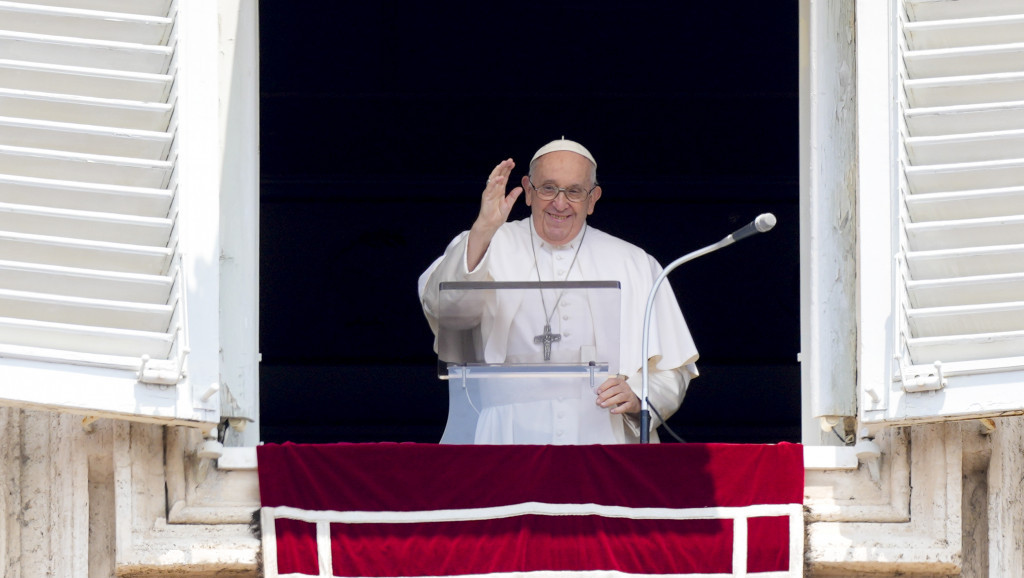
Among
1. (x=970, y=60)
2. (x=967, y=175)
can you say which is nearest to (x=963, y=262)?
(x=967, y=175)

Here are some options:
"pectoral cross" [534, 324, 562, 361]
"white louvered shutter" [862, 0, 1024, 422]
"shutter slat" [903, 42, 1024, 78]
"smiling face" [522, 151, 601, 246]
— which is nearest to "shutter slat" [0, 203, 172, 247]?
"pectoral cross" [534, 324, 562, 361]

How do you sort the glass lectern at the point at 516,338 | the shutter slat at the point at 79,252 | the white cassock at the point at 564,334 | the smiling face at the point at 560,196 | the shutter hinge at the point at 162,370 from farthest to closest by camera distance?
1. the smiling face at the point at 560,196
2. the white cassock at the point at 564,334
3. the glass lectern at the point at 516,338
4. the shutter slat at the point at 79,252
5. the shutter hinge at the point at 162,370

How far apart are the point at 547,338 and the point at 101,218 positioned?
1154 mm

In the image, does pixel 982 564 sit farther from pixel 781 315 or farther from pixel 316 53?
pixel 316 53

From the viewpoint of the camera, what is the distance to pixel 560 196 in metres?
5.44

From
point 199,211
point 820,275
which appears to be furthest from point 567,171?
point 199,211

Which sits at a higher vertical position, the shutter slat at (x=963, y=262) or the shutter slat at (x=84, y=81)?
the shutter slat at (x=84, y=81)

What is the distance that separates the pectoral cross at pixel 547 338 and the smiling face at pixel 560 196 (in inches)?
28.7

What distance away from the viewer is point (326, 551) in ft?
14.4

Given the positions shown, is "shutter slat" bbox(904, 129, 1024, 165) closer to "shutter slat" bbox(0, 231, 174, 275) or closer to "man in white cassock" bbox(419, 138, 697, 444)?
"man in white cassock" bbox(419, 138, 697, 444)

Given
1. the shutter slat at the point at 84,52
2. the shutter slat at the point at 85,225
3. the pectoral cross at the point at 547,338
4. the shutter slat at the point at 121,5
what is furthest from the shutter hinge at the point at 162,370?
the pectoral cross at the point at 547,338

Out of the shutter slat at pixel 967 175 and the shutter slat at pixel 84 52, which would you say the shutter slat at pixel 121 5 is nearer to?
the shutter slat at pixel 84 52

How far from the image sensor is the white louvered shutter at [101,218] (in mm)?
4180

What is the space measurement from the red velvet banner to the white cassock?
35 centimetres
